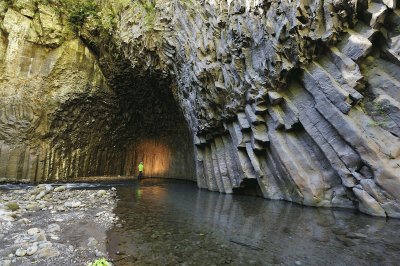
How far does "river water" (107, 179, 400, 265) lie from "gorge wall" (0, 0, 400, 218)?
73.5 inches

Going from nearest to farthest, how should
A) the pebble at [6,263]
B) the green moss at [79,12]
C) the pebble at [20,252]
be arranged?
the pebble at [6,263] → the pebble at [20,252] → the green moss at [79,12]

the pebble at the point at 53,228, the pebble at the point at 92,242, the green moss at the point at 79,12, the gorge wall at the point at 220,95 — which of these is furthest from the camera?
the green moss at the point at 79,12

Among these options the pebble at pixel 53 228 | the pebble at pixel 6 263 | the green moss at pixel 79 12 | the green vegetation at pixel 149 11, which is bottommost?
the pebble at pixel 6 263

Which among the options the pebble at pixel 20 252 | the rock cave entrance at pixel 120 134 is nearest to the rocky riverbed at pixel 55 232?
the pebble at pixel 20 252

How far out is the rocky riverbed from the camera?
17.6 feet

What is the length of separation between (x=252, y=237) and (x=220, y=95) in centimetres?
989

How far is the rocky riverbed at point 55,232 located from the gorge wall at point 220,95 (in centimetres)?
748

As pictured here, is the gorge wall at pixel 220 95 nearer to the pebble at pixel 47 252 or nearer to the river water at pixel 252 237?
the river water at pixel 252 237

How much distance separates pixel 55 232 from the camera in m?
7.02

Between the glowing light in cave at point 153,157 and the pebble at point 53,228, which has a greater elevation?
the glowing light in cave at point 153,157

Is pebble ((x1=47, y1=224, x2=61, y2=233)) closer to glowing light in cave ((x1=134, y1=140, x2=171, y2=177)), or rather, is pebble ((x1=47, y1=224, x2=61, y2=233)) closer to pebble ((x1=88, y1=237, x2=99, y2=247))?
pebble ((x1=88, y1=237, x2=99, y2=247))

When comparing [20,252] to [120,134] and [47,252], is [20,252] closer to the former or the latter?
[47,252]

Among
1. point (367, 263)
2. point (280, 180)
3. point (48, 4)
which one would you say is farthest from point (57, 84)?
point (367, 263)

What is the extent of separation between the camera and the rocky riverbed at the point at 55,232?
5.37 metres
